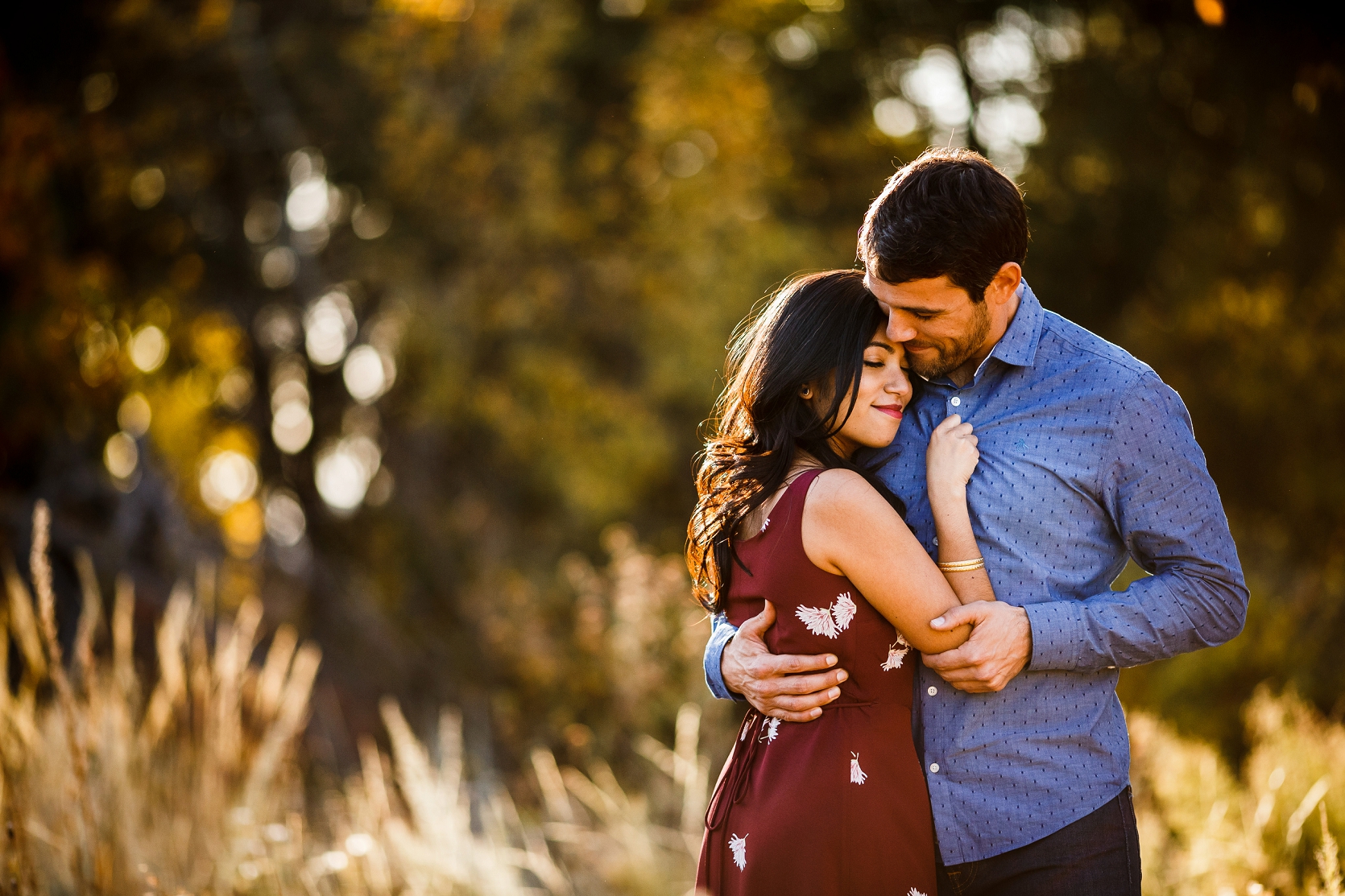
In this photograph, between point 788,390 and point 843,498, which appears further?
point 788,390

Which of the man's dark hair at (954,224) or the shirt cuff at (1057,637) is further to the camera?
the man's dark hair at (954,224)

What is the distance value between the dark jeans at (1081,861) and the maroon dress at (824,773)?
0.16 meters

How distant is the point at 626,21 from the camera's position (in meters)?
9.34

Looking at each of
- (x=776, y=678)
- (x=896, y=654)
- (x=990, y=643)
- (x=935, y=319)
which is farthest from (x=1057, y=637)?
(x=935, y=319)

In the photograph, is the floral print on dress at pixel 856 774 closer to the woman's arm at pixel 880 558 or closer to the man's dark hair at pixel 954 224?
the woman's arm at pixel 880 558

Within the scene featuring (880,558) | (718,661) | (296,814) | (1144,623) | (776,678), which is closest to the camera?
(1144,623)

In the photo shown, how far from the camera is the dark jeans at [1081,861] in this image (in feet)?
6.59

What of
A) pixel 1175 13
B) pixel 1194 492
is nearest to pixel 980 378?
pixel 1194 492

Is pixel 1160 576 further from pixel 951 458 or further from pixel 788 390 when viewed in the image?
pixel 788 390

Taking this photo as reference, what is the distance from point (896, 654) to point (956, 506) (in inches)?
13.4

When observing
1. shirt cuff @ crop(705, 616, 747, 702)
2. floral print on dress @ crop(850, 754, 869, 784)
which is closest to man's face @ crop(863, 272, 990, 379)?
shirt cuff @ crop(705, 616, 747, 702)

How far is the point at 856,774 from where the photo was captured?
207cm

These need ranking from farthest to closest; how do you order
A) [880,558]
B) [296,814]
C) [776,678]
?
[296,814] → [776,678] → [880,558]

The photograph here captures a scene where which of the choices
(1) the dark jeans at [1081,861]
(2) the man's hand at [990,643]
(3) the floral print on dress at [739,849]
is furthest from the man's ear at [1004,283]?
(3) the floral print on dress at [739,849]
